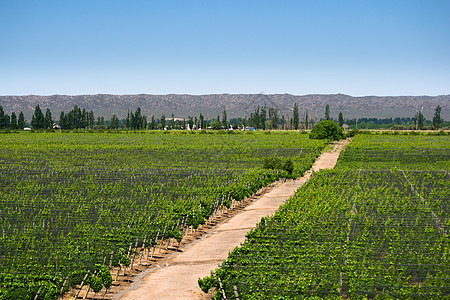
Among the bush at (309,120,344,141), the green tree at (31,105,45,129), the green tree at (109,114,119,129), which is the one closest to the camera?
the bush at (309,120,344,141)

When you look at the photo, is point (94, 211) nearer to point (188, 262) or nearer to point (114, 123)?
point (188, 262)

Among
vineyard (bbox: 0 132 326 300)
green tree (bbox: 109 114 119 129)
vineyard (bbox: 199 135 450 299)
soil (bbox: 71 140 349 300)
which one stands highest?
green tree (bbox: 109 114 119 129)

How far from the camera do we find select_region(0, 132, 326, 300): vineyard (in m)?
17.7

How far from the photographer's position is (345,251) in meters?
19.4

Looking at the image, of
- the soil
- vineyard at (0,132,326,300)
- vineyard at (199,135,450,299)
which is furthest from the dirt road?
vineyard at (199,135,450,299)

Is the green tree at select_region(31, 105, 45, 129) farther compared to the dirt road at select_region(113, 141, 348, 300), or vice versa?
the green tree at select_region(31, 105, 45, 129)

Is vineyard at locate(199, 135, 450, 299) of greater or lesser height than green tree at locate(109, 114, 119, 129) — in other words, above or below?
below

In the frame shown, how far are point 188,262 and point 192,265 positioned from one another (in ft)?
1.72

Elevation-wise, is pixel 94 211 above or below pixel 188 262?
above

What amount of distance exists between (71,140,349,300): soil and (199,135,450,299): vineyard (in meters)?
1.54

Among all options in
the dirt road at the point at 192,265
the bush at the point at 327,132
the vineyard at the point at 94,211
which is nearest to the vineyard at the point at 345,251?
the dirt road at the point at 192,265

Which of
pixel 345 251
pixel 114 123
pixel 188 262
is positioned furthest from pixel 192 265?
pixel 114 123

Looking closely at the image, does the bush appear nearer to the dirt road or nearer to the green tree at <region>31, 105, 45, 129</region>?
the dirt road

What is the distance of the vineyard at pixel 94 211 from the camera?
17.7 meters
